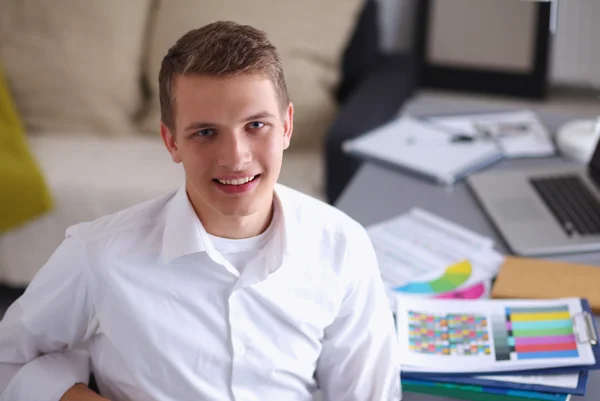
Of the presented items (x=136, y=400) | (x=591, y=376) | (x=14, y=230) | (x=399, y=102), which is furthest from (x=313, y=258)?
(x=14, y=230)

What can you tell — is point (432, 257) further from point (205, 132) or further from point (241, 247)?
point (205, 132)

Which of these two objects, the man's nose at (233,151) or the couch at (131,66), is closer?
the man's nose at (233,151)

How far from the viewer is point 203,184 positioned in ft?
3.00

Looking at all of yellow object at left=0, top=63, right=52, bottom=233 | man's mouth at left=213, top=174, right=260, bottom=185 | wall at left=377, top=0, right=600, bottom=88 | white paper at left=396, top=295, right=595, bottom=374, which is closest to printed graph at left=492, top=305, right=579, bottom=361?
white paper at left=396, top=295, right=595, bottom=374

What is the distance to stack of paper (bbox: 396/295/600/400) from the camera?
1.01 meters

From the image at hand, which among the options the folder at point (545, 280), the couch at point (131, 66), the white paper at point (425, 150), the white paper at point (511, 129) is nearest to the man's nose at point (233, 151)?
the folder at point (545, 280)

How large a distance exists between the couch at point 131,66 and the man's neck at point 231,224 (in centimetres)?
109

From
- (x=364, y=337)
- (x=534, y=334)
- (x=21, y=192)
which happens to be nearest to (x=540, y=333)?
(x=534, y=334)

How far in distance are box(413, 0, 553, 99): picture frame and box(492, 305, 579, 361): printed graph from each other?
1211 millimetres

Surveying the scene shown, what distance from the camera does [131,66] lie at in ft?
7.34

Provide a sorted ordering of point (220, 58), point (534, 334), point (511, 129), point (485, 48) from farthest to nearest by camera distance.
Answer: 1. point (485, 48)
2. point (511, 129)
3. point (534, 334)
4. point (220, 58)

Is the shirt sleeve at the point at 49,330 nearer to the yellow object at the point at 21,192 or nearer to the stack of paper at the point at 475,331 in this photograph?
the stack of paper at the point at 475,331

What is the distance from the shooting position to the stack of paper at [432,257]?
1230 mm

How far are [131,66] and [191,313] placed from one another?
4.66ft
